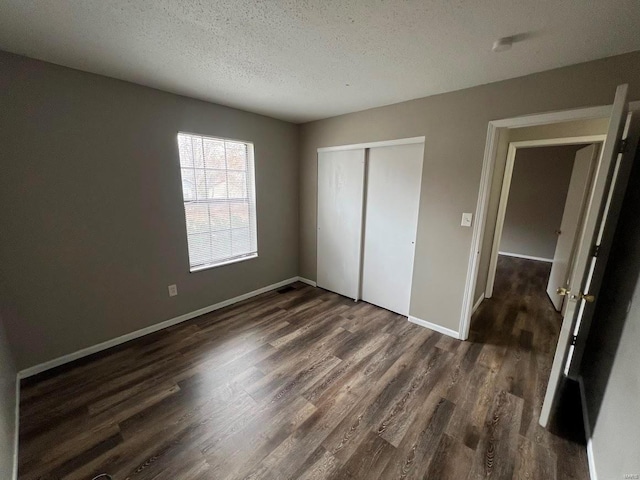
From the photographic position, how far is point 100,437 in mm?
1520

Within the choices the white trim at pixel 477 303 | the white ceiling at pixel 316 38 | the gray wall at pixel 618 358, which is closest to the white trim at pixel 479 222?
the white ceiling at pixel 316 38

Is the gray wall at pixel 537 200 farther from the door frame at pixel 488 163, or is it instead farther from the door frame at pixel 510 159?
the door frame at pixel 488 163

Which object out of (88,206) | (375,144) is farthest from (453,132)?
(88,206)

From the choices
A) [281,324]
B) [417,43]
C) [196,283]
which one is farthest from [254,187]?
[417,43]

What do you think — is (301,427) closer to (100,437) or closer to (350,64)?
(100,437)

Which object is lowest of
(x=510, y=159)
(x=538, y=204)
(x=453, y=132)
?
(x=538, y=204)

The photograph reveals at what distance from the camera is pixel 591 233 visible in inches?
54.9

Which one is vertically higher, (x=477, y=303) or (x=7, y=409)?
(x=7, y=409)

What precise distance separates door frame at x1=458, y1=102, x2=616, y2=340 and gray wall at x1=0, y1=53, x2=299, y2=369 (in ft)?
8.68

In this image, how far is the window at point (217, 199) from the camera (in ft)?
8.86

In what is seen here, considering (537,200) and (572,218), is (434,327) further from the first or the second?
(537,200)

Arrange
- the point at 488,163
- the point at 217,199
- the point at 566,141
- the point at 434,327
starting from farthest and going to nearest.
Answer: the point at 217,199
the point at 566,141
the point at 434,327
the point at 488,163

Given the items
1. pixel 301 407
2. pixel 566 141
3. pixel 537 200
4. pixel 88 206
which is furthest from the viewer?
pixel 537 200

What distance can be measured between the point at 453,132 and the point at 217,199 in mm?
2589
